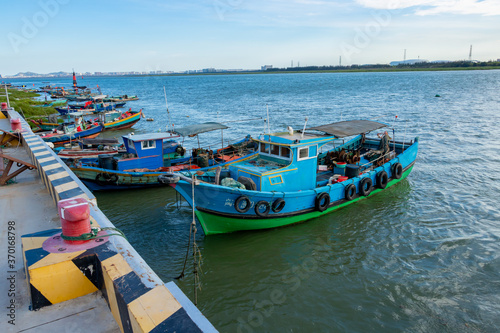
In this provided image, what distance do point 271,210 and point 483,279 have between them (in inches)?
263

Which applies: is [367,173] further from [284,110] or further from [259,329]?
[284,110]

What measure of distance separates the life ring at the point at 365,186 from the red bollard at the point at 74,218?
477 inches

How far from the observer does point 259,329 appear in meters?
7.77

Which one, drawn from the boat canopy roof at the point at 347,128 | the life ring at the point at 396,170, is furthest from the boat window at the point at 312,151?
the life ring at the point at 396,170

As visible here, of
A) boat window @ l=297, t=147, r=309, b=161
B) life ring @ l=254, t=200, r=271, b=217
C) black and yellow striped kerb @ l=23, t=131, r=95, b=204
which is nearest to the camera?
black and yellow striped kerb @ l=23, t=131, r=95, b=204

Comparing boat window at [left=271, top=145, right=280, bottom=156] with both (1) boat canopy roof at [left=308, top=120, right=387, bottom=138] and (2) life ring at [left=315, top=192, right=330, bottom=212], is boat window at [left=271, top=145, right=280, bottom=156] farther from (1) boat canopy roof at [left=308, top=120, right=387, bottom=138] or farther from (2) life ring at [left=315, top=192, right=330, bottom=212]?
(2) life ring at [left=315, top=192, right=330, bottom=212]

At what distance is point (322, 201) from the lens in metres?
12.9

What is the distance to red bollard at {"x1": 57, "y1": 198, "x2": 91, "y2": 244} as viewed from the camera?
12.3 feet

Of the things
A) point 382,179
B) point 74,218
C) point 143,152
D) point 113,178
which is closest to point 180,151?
point 143,152

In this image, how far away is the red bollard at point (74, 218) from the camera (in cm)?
373

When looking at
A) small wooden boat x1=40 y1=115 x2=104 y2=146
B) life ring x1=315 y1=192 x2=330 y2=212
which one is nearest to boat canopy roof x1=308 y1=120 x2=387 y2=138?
life ring x1=315 y1=192 x2=330 y2=212

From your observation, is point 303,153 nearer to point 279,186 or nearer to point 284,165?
point 284,165

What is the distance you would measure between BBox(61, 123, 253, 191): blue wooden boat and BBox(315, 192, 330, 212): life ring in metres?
6.17

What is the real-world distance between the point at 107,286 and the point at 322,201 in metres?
10.4
